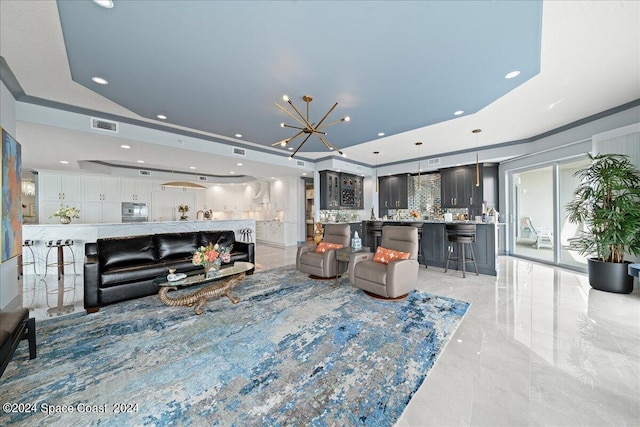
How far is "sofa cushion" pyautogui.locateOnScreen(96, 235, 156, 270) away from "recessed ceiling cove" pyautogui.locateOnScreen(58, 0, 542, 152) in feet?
7.01

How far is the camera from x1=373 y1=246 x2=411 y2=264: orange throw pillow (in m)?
3.61

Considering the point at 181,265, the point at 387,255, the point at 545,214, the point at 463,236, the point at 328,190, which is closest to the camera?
the point at 387,255

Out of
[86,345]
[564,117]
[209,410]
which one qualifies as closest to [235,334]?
[209,410]

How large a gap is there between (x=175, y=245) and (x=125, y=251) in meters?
0.75

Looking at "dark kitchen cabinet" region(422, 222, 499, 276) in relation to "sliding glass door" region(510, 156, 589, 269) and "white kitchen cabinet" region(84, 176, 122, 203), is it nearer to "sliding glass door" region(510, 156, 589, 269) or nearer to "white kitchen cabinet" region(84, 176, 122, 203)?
"sliding glass door" region(510, 156, 589, 269)

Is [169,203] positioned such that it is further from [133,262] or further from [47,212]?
[133,262]

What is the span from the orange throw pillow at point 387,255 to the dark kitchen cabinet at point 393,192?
16.1 feet

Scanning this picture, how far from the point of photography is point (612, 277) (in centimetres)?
370

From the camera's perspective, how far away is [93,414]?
153 cm

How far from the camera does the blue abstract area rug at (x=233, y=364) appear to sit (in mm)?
1520

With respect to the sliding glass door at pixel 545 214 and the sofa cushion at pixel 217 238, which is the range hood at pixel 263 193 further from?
the sliding glass door at pixel 545 214

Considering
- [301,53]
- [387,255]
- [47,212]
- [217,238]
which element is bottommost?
[387,255]

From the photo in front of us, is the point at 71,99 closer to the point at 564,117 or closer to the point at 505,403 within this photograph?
the point at 505,403

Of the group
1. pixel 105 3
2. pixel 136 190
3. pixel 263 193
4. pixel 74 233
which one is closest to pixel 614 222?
pixel 105 3
